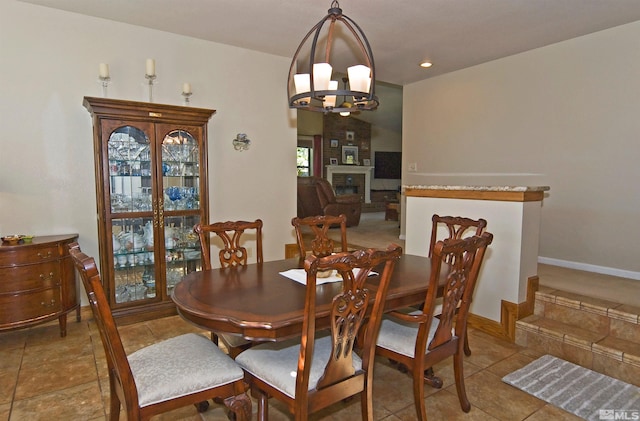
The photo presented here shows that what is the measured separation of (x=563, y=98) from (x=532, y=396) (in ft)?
10.4

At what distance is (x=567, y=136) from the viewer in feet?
13.1

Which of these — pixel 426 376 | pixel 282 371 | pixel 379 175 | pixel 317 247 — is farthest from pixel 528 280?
pixel 379 175

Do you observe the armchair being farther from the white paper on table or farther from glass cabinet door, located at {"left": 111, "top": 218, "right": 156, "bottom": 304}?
the white paper on table

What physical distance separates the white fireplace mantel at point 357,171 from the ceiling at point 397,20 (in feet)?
20.3

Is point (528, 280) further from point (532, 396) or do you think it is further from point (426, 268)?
point (426, 268)

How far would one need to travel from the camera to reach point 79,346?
113 inches

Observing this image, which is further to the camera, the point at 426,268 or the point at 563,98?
the point at 563,98

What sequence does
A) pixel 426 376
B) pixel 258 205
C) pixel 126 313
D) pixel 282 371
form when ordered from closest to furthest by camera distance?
1. pixel 282 371
2. pixel 426 376
3. pixel 126 313
4. pixel 258 205

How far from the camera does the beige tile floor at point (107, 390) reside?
6.73 feet

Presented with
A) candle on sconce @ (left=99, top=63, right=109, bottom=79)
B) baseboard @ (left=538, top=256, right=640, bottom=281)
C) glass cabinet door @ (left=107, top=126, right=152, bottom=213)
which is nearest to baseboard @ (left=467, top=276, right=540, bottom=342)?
baseboard @ (left=538, top=256, right=640, bottom=281)

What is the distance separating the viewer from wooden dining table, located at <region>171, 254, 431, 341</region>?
4.78ft

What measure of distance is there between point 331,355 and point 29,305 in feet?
8.41

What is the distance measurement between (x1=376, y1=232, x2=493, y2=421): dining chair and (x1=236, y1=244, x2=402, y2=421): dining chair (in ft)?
0.95

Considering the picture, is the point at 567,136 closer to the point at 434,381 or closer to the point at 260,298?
the point at 434,381
